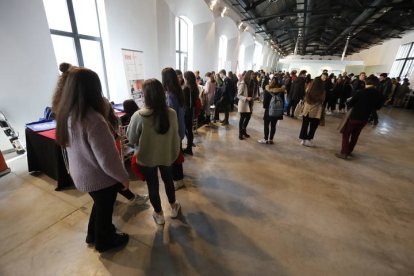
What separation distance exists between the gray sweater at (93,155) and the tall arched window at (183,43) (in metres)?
6.66

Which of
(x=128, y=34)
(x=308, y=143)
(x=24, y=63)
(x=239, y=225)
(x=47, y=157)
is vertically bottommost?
(x=239, y=225)

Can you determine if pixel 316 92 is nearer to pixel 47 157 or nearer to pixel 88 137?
pixel 88 137

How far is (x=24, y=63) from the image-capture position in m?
2.93

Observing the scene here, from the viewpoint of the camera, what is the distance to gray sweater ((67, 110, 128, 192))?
1.11 meters

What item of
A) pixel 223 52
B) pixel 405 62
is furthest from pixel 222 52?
pixel 405 62

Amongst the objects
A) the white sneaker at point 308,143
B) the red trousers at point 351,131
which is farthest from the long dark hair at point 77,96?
the white sneaker at point 308,143

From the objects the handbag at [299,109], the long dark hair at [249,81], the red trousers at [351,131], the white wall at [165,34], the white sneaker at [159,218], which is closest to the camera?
the white sneaker at [159,218]

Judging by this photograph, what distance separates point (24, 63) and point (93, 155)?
298 cm

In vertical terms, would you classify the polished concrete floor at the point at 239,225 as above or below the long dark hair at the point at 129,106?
below

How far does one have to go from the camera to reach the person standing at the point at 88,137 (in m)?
1.07

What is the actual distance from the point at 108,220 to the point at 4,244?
101cm

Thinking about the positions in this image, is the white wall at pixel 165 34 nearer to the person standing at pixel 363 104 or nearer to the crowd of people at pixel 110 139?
the crowd of people at pixel 110 139

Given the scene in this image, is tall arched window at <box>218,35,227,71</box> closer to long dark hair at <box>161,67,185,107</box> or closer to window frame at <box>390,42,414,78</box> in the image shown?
long dark hair at <box>161,67,185,107</box>

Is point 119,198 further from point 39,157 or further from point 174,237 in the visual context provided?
point 39,157
